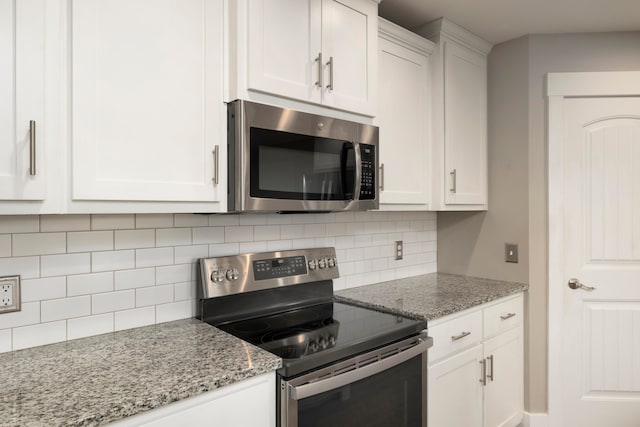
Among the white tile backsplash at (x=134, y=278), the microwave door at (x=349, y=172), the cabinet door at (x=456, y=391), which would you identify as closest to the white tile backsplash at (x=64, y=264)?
the white tile backsplash at (x=134, y=278)

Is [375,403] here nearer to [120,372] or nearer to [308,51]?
[120,372]

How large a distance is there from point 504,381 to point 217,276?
5.56ft

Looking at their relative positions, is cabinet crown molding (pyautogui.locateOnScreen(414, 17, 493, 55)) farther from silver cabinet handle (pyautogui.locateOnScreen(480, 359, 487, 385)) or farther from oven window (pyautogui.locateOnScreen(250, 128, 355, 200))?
silver cabinet handle (pyautogui.locateOnScreen(480, 359, 487, 385))

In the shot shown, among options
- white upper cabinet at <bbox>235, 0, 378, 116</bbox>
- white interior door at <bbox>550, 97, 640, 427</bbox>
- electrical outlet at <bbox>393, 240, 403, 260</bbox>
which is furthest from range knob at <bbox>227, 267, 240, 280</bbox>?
white interior door at <bbox>550, 97, 640, 427</bbox>

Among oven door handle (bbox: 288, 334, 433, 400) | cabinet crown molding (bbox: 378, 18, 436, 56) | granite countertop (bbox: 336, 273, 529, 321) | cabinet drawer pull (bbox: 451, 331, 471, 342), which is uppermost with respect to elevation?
cabinet crown molding (bbox: 378, 18, 436, 56)

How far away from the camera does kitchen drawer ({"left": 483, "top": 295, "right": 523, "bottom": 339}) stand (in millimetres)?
2150

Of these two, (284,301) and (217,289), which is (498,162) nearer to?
(284,301)

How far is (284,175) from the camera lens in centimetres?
157

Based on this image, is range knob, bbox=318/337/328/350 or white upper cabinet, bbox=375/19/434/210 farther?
white upper cabinet, bbox=375/19/434/210

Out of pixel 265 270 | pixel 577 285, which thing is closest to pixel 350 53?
pixel 265 270

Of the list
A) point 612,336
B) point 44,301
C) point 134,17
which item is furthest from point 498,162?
point 44,301

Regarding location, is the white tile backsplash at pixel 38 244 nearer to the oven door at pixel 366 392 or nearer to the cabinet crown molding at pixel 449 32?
the oven door at pixel 366 392

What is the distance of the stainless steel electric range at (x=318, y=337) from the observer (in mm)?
1311

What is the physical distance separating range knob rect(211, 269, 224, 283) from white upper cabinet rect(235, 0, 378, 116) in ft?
2.23
